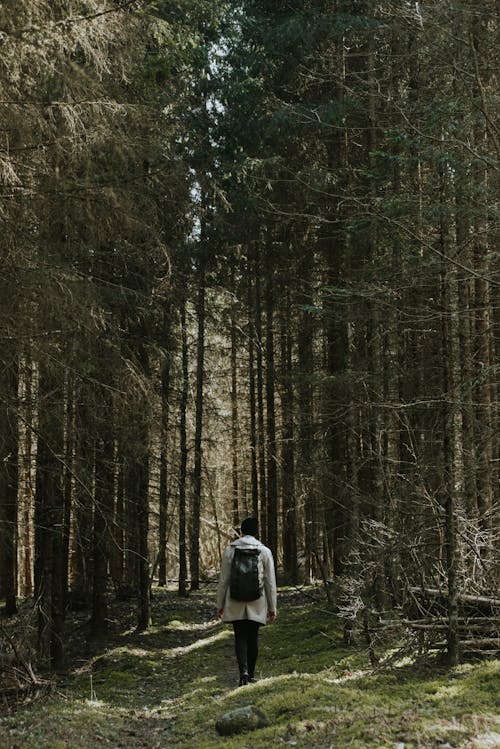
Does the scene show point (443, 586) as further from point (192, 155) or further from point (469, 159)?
point (192, 155)

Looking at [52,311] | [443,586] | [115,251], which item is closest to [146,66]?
[115,251]

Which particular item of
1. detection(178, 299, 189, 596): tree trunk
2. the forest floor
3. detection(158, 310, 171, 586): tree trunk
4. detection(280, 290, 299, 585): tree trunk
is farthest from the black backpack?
detection(280, 290, 299, 585): tree trunk

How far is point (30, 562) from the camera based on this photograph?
2562cm

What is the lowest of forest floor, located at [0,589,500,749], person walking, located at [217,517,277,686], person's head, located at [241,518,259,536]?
forest floor, located at [0,589,500,749]

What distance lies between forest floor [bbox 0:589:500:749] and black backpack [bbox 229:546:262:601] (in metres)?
1.00

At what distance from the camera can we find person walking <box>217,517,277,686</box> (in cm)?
867

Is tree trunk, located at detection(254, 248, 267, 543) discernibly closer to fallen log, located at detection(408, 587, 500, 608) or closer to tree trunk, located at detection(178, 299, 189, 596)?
tree trunk, located at detection(178, 299, 189, 596)

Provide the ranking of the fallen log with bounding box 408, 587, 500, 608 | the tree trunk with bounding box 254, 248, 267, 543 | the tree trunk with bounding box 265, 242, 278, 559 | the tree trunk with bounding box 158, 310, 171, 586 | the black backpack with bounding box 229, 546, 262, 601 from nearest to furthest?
1. the fallen log with bounding box 408, 587, 500, 608
2. the black backpack with bounding box 229, 546, 262, 601
3. the tree trunk with bounding box 158, 310, 171, 586
4. the tree trunk with bounding box 265, 242, 278, 559
5. the tree trunk with bounding box 254, 248, 267, 543

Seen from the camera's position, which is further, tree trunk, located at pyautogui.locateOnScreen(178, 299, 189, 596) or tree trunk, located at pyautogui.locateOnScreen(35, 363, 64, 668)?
tree trunk, located at pyautogui.locateOnScreen(178, 299, 189, 596)

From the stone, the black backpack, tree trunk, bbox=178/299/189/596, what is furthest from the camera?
tree trunk, bbox=178/299/189/596

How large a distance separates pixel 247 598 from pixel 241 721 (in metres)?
2.04

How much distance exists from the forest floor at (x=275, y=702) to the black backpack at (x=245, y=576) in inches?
39.5

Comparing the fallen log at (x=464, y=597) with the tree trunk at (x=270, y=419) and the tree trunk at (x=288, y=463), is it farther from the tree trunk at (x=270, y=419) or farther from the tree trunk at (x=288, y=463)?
the tree trunk at (x=270, y=419)

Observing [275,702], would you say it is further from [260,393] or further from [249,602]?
[260,393]
